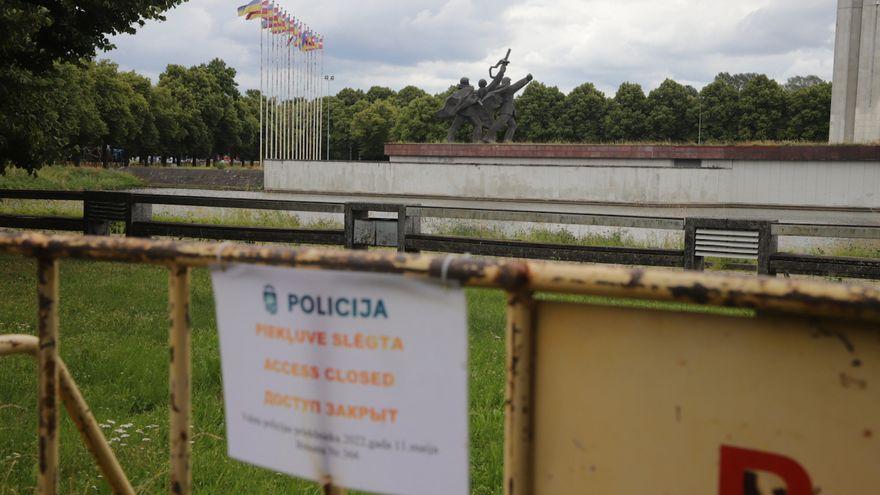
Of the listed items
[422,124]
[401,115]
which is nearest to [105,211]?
[422,124]

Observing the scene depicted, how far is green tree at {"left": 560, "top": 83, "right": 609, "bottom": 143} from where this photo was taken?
267ft

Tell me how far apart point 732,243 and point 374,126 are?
3306 inches

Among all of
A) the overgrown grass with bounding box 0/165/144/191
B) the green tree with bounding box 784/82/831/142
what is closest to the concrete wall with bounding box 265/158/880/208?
the overgrown grass with bounding box 0/165/144/191

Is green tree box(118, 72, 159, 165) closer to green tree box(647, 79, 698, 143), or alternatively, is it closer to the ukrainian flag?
the ukrainian flag

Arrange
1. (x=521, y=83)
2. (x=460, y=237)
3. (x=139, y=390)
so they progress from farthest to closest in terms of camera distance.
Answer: (x=521, y=83), (x=460, y=237), (x=139, y=390)

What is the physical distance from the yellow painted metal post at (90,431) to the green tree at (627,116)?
80287mm

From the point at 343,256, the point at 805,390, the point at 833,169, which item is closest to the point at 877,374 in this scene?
the point at 805,390

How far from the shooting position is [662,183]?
27.4 meters

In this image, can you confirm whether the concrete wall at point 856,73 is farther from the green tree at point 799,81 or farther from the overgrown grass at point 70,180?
the green tree at point 799,81

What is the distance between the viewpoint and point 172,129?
70250 millimetres

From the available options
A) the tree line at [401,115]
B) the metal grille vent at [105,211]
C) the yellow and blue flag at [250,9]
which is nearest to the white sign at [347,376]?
the metal grille vent at [105,211]

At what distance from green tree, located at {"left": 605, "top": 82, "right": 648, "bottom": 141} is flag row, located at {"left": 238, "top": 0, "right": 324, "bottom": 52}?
37.6 meters

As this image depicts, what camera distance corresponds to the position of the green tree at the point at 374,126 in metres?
91.1

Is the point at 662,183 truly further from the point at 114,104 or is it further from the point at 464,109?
the point at 114,104
